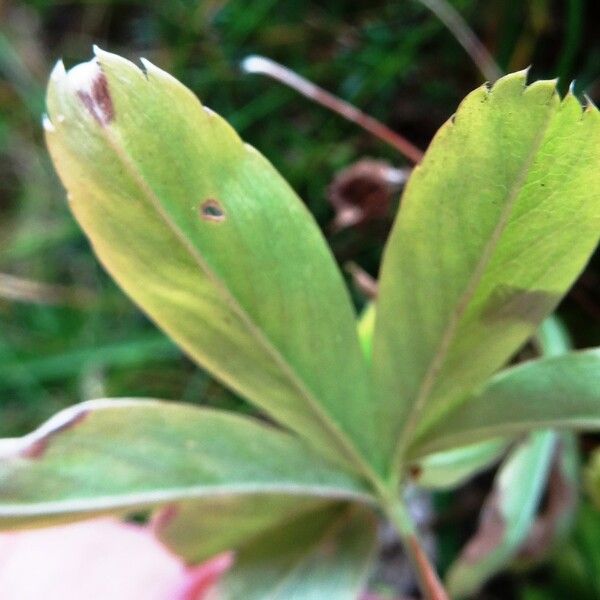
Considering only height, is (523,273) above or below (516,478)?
above

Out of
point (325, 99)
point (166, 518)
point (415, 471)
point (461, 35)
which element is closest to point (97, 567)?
point (166, 518)

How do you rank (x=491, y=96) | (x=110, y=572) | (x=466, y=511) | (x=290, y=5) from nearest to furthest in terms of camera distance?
(x=491, y=96), (x=110, y=572), (x=466, y=511), (x=290, y=5)

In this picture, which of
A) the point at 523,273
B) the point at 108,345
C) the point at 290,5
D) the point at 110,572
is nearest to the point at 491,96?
the point at 523,273

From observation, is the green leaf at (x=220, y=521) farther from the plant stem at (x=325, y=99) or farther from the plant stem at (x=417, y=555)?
the plant stem at (x=325, y=99)

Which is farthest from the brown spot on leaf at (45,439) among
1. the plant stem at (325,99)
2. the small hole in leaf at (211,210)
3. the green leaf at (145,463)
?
the plant stem at (325,99)

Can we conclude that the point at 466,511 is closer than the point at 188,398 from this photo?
Yes

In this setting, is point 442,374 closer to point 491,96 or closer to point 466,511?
point 491,96

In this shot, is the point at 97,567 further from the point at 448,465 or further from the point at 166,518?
the point at 448,465
